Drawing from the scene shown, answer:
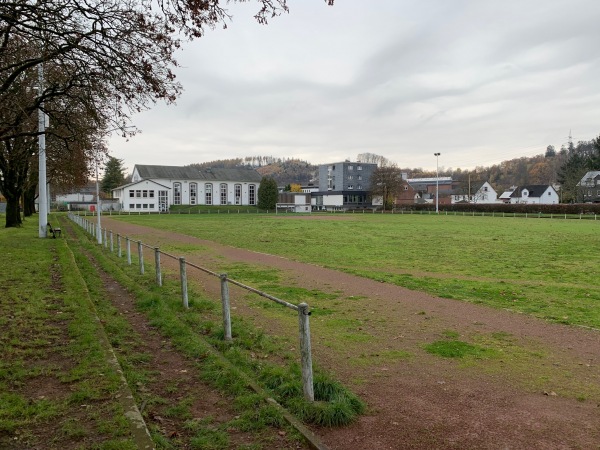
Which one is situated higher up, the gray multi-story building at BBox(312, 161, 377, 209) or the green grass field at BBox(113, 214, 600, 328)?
the gray multi-story building at BBox(312, 161, 377, 209)

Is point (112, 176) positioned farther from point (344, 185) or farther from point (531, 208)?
point (531, 208)

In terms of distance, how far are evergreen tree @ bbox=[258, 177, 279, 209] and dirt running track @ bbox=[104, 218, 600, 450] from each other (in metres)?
87.1

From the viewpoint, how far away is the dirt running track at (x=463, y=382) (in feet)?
14.4

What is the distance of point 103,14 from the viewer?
33.6 feet

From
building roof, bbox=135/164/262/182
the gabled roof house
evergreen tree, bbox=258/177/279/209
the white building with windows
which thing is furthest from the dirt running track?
the gabled roof house

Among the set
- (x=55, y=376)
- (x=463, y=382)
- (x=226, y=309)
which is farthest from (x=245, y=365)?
(x=463, y=382)

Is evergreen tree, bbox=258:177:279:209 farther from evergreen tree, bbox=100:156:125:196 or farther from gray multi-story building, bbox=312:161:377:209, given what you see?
evergreen tree, bbox=100:156:125:196

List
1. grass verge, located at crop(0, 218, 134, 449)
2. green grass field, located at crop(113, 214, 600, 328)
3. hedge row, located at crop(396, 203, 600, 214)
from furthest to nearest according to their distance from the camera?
hedge row, located at crop(396, 203, 600, 214) → green grass field, located at crop(113, 214, 600, 328) → grass verge, located at crop(0, 218, 134, 449)

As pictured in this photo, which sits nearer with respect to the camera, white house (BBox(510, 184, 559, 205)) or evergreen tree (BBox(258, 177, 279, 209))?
evergreen tree (BBox(258, 177, 279, 209))

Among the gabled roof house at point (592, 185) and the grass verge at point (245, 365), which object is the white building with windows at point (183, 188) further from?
the grass verge at point (245, 365)

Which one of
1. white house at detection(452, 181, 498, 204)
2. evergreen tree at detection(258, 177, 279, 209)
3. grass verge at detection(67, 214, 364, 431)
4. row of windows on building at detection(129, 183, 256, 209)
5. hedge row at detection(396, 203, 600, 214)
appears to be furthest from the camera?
white house at detection(452, 181, 498, 204)

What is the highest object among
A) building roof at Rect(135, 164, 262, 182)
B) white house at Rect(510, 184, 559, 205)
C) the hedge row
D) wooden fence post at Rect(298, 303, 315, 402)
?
building roof at Rect(135, 164, 262, 182)

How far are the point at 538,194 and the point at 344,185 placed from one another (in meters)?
48.5

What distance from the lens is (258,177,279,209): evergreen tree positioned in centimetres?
9644
